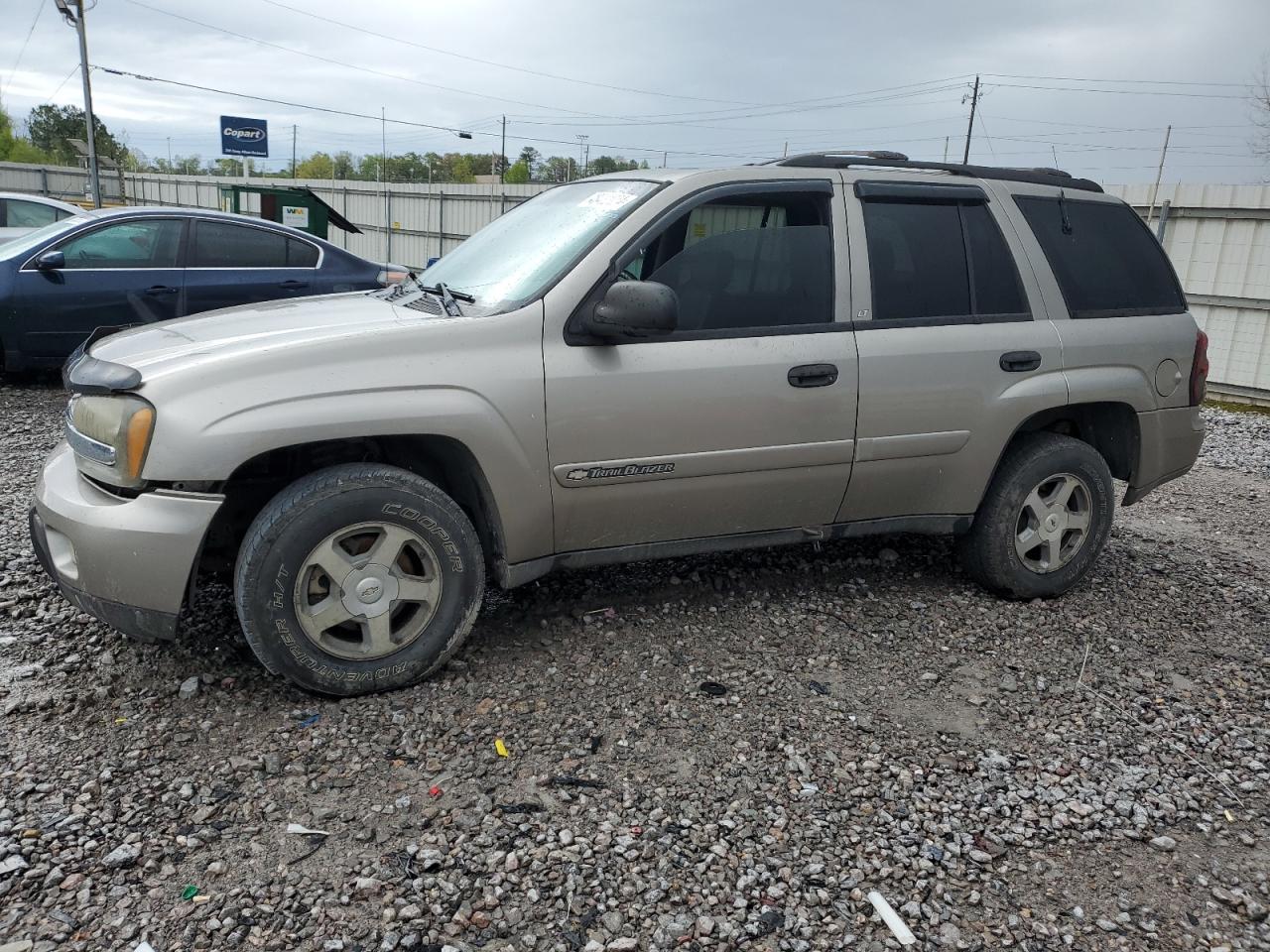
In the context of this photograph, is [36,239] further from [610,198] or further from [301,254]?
[610,198]

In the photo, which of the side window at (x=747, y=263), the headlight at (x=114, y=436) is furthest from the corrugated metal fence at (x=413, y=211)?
the headlight at (x=114, y=436)

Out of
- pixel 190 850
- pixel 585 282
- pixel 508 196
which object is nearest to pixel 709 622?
pixel 585 282

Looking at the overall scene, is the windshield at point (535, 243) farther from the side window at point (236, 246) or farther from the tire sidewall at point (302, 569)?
the side window at point (236, 246)

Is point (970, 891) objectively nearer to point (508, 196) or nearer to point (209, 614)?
point (209, 614)

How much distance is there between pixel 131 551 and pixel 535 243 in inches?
72.8

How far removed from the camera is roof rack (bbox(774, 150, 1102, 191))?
163 inches

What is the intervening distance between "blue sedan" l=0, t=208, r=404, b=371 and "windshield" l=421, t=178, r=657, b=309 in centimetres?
408

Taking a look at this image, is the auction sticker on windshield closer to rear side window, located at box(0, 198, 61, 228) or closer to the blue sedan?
the blue sedan

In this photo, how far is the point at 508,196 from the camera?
2106 centimetres

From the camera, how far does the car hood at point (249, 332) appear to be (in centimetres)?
322

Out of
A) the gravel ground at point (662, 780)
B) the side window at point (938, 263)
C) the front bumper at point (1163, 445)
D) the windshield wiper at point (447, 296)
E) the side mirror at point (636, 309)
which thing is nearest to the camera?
the gravel ground at point (662, 780)

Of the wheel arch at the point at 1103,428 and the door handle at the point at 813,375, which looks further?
the wheel arch at the point at 1103,428

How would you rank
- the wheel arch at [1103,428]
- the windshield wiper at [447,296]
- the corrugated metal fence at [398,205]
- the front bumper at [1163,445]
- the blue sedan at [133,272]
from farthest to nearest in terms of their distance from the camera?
the corrugated metal fence at [398,205] < the blue sedan at [133,272] < the front bumper at [1163,445] < the wheel arch at [1103,428] < the windshield wiper at [447,296]

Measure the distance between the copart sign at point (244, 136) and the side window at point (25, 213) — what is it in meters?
18.0
